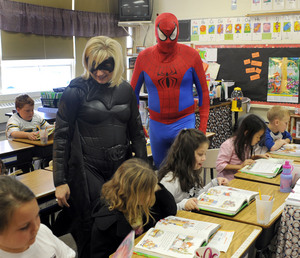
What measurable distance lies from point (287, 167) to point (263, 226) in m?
0.64

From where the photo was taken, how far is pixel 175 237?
1771mm

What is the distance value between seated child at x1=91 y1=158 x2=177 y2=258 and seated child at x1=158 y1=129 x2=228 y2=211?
49 centimetres

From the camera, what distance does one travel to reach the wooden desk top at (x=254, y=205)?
6.76ft

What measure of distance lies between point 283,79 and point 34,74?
3.82 m

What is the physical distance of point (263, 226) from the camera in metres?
1.99

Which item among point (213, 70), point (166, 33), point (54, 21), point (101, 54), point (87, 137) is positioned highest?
point (54, 21)

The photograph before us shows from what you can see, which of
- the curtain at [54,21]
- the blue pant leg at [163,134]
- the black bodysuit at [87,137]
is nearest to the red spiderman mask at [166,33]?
the blue pant leg at [163,134]

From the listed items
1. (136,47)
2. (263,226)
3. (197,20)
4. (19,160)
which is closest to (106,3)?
(136,47)

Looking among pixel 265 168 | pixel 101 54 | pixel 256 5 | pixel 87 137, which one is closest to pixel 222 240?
pixel 87 137

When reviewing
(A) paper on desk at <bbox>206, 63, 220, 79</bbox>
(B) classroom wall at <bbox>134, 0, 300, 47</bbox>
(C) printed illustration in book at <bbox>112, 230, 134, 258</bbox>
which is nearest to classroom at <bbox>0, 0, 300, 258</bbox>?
(C) printed illustration in book at <bbox>112, 230, 134, 258</bbox>

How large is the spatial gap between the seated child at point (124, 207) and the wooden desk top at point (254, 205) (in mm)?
432

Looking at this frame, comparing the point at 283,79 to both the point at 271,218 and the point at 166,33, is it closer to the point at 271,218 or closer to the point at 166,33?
the point at 166,33

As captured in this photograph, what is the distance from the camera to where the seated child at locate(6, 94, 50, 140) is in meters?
4.14

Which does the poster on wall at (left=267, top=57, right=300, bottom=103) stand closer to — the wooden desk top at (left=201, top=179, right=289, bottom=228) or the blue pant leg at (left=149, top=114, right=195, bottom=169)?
the blue pant leg at (left=149, top=114, right=195, bottom=169)
